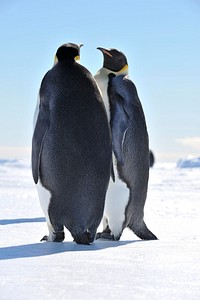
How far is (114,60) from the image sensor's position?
4898mm

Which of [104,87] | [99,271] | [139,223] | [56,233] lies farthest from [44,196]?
[99,271]

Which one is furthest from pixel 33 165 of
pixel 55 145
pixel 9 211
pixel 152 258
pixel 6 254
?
pixel 9 211

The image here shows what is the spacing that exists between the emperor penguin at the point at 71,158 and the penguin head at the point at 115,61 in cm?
92

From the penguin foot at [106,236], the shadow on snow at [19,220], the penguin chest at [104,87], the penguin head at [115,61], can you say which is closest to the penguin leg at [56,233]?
the penguin foot at [106,236]

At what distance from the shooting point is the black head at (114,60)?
4.87 m

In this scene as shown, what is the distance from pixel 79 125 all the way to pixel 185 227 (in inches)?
90.3

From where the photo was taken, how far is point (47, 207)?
12.9 feet

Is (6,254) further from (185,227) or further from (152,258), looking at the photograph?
(185,227)

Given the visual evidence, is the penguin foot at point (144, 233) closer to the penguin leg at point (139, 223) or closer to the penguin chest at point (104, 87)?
the penguin leg at point (139, 223)

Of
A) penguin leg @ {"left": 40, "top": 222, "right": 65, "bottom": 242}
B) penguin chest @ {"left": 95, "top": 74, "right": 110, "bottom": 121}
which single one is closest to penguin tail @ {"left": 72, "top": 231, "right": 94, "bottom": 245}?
penguin leg @ {"left": 40, "top": 222, "right": 65, "bottom": 242}

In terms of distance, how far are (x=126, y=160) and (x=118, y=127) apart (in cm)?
26

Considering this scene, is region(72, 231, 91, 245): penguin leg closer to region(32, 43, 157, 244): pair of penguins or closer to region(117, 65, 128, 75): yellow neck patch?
region(32, 43, 157, 244): pair of penguins

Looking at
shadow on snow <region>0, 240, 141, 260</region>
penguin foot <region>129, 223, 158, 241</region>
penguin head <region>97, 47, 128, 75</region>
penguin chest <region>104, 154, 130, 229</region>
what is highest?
→ penguin head <region>97, 47, 128, 75</region>

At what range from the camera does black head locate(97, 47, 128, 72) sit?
487 cm
